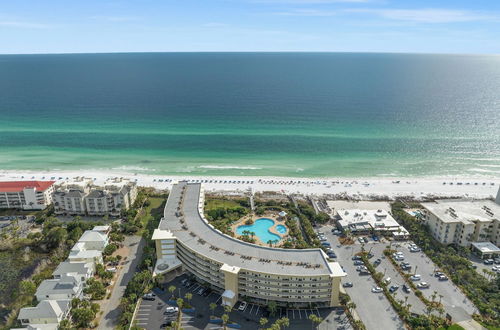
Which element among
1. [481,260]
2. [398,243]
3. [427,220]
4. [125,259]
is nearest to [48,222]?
[125,259]

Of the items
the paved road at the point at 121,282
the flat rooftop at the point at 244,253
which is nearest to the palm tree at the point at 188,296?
the flat rooftop at the point at 244,253

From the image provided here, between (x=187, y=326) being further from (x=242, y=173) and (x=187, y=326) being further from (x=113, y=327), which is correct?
(x=242, y=173)

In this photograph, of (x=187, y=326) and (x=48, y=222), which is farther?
(x=48, y=222)

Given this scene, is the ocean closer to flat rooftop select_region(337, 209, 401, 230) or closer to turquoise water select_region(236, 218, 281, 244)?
flat rooftop select_region(337, 209, 401, 230)

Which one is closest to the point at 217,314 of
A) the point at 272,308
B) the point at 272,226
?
the point at 272,308

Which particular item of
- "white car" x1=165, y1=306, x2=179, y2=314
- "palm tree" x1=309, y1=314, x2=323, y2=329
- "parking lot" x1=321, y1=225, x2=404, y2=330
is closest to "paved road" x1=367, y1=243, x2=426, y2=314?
"parking lot" x1=321, y1=225, x2=404, y2=330

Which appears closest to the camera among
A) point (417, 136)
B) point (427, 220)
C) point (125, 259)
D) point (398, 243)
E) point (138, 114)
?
point (125, 259)

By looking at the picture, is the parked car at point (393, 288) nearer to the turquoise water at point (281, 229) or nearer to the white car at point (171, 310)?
the turquoise water at point (281, 229)
